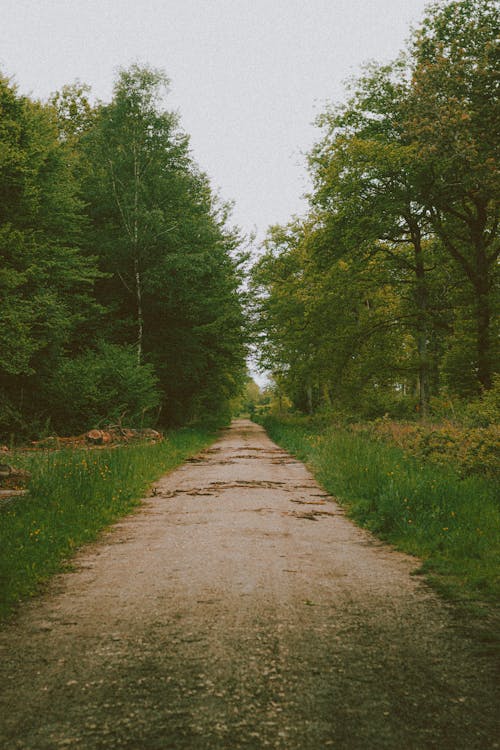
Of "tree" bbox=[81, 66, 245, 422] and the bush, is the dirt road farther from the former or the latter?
"tree" bbox=[81, 66, 245, 422]

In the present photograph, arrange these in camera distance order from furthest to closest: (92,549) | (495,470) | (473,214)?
1. (473,214)
2. (495,470)
3. (92,549)

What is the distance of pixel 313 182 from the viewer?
25.4m

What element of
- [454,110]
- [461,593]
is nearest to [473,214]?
[454,110]

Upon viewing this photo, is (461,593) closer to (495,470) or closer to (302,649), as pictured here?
(302,649)

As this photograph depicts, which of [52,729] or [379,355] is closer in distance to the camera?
[52,729]

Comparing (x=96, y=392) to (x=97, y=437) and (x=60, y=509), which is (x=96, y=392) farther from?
(x=60, y=509)

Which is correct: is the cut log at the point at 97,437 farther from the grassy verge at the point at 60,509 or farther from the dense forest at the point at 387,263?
the dense forest at the point at 387,263

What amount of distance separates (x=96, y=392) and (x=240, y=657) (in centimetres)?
1594

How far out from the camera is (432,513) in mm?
7672

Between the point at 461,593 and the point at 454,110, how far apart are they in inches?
270

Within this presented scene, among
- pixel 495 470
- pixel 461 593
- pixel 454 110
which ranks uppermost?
pixel 454 110

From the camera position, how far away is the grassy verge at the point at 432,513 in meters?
5.54

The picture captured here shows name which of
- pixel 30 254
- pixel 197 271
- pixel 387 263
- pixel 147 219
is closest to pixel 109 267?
pixel 147 219

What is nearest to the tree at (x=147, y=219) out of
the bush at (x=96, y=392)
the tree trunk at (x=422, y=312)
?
the bush at (x=96, y=392)
